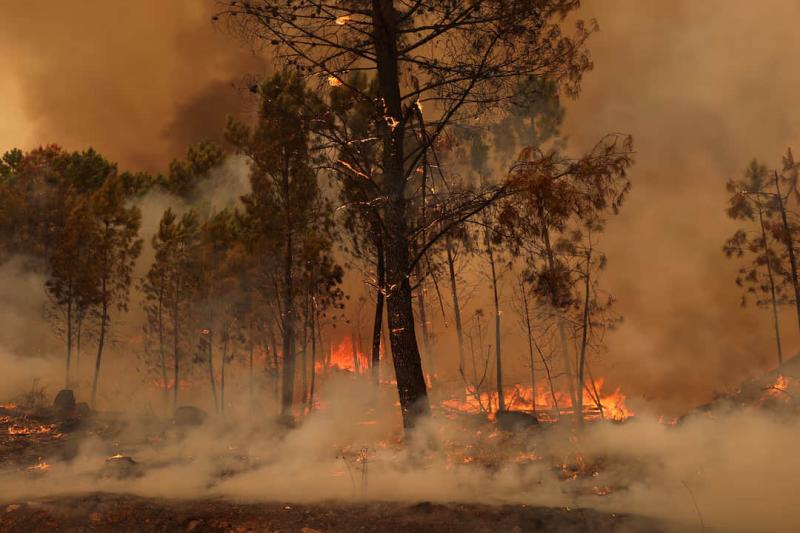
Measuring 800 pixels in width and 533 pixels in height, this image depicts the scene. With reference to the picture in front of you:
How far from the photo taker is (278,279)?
2467 centimetres

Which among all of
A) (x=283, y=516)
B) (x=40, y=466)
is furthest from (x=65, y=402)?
(x=283, y=516)

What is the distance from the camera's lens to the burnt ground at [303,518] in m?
6.48

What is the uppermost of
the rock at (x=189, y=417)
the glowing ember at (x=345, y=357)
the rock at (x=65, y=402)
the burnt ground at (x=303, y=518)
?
the glowing ember at (x=345, y=357)

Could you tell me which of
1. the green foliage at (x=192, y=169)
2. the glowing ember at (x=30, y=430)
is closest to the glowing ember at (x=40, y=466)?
the glowing ember at (x=30, y=430)

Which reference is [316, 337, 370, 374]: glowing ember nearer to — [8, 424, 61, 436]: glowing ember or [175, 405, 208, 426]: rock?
[175, 405, 208, 426]: rock

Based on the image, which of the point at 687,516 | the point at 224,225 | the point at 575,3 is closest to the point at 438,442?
the point at 687,516

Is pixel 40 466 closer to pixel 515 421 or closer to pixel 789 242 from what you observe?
pixel 515 421

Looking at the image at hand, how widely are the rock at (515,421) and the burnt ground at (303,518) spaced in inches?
285

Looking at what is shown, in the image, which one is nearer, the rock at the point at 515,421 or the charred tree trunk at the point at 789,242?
the rock at the point at 515,421

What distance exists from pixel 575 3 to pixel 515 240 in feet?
12.7

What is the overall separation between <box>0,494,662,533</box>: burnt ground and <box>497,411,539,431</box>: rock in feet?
23.7

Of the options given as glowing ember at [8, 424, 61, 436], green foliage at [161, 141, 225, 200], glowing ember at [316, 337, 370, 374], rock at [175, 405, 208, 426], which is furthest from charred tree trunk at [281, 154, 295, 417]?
glowing ember at [316, 337, 370, 374]

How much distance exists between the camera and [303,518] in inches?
270

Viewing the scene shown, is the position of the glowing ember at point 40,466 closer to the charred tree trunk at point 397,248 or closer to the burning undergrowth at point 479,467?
the burning undergrowth at point 479,467
